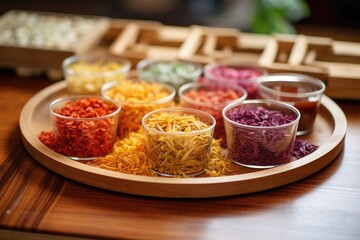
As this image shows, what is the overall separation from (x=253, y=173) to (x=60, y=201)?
456mm

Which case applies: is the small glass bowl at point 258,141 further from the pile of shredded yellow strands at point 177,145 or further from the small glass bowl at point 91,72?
the small glass bowl at point 91,72

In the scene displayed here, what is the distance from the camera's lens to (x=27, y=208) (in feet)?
4.16

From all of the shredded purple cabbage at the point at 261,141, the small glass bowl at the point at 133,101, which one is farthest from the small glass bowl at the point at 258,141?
the small glass bowl at the point at 133,101

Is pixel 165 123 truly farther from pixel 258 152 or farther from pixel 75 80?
pixel 75 80

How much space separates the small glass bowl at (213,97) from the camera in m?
1.60

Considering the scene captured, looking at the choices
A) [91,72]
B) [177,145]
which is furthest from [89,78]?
[177,145]

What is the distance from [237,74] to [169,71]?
0.22 meters

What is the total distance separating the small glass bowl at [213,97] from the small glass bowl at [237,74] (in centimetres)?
5

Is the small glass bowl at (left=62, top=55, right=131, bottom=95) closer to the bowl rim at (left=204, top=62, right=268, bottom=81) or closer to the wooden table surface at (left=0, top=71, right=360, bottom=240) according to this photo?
the bowl rim at (left=204, top=62, right=268, bottom=81)

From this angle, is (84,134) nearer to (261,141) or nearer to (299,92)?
(261,141)

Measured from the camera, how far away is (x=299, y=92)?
1.75 m

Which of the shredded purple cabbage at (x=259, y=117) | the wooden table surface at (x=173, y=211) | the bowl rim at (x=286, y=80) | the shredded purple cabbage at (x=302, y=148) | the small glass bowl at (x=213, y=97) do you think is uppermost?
the shredded purple cabbage at (x=259, y=117)

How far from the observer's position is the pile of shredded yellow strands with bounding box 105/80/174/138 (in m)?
1.58

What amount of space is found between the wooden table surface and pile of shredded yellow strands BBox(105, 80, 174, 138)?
0.27m
